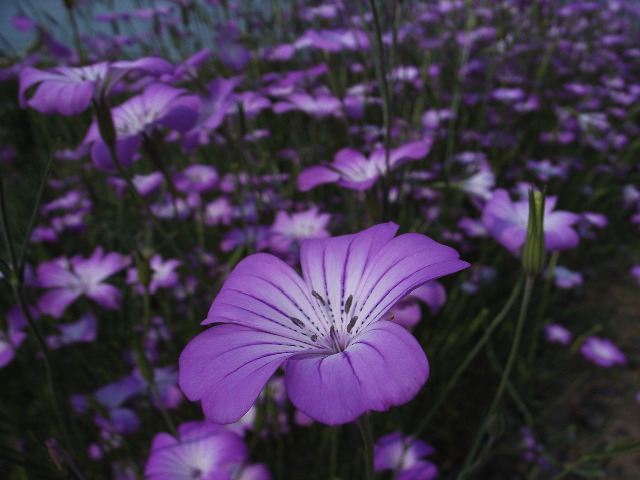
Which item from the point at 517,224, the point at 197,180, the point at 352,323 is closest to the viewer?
the point at 352,323

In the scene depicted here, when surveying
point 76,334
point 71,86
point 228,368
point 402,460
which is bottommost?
point 402,460

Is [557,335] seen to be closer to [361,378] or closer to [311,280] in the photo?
[311,280]

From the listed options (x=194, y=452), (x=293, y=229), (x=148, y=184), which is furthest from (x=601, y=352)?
(x=148, y=184)

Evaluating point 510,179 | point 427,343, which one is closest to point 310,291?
point 427,343

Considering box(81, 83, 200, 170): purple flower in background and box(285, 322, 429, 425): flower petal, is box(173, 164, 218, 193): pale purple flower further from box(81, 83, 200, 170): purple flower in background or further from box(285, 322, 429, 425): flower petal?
box(285, 322, 429, 425): flower petal

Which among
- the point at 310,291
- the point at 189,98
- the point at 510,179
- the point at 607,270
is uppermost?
the point at 189,98

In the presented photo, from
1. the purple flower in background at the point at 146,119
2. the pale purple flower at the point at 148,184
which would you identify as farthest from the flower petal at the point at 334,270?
the pale purple flower at the point at 148,184

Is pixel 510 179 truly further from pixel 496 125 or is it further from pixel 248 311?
pixel 248 311

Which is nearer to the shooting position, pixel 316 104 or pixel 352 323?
pixel 352 323
